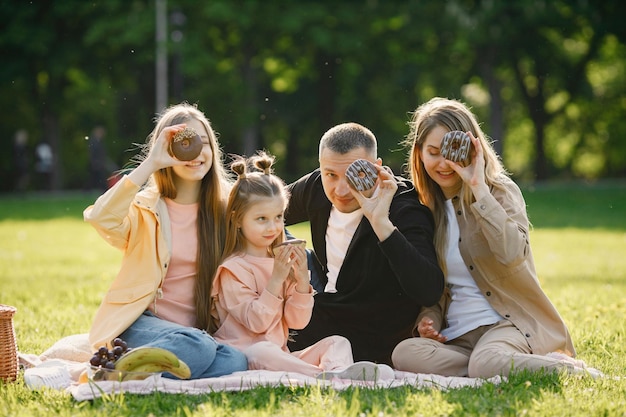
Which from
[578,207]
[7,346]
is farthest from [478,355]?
[578,207]

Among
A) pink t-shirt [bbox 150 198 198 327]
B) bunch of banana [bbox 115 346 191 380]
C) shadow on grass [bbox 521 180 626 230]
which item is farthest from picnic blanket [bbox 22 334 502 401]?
shadow on grass [bbox 521 180 626 230]

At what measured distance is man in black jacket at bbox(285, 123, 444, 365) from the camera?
542 centimetres

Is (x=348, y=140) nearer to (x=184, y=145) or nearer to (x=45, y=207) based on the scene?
(x=184, y=145)

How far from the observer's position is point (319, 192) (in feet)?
19.9

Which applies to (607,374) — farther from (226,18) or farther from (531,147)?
(531,147)

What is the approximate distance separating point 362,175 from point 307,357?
1.17m

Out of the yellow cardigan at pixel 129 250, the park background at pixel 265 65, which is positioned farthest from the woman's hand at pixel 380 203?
the park background at pixel 265 65

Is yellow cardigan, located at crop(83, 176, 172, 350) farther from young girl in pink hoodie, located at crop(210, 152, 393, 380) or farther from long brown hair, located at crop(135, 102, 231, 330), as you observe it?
young girl in pink hoodie, located at crop(210, 152, 393, 380)

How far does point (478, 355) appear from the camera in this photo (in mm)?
5262

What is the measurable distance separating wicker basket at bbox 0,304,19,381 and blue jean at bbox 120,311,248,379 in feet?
1.99

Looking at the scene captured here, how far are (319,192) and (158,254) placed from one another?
1.21 m

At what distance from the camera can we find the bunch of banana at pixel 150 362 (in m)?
4.82

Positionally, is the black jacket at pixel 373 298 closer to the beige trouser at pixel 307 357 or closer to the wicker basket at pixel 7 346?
the beige trouser at pixel 307 357

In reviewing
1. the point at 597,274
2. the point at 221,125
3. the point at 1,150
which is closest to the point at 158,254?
the point at 597,274
